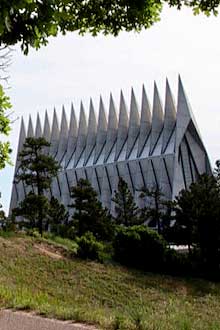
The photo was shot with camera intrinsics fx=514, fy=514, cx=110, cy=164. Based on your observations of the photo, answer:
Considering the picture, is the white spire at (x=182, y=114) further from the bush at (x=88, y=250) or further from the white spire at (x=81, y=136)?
the bush at (x=88, y=250)

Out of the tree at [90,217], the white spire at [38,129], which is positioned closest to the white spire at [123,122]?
the white spire at [38,129]

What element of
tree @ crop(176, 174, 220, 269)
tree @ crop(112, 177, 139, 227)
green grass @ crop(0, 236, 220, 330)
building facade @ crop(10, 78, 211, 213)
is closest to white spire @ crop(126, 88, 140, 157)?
building facade @ crop(10, 78, 211, 213)

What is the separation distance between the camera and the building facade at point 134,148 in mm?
61406

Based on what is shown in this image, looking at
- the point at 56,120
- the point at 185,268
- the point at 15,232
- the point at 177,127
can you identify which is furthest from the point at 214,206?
the point at 56,120

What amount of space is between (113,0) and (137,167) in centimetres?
6004

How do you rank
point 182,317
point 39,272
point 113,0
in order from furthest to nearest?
point 39,272
point 182,317
point 113,0

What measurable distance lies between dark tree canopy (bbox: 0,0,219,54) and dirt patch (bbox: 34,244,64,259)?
18.1 meters

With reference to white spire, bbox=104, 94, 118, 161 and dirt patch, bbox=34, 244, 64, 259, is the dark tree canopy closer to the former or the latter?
dirt patch, bbox=34, 244, 64, 259

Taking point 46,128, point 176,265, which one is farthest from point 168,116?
point 176,265

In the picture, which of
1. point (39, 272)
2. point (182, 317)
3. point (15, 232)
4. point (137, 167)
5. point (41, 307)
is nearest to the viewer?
point (182, 317)

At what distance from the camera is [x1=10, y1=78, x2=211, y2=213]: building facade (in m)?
61.4

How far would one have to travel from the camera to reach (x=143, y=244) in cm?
2538

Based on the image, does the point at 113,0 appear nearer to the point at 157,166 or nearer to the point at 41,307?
the point at 41,307

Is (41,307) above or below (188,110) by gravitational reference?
below
